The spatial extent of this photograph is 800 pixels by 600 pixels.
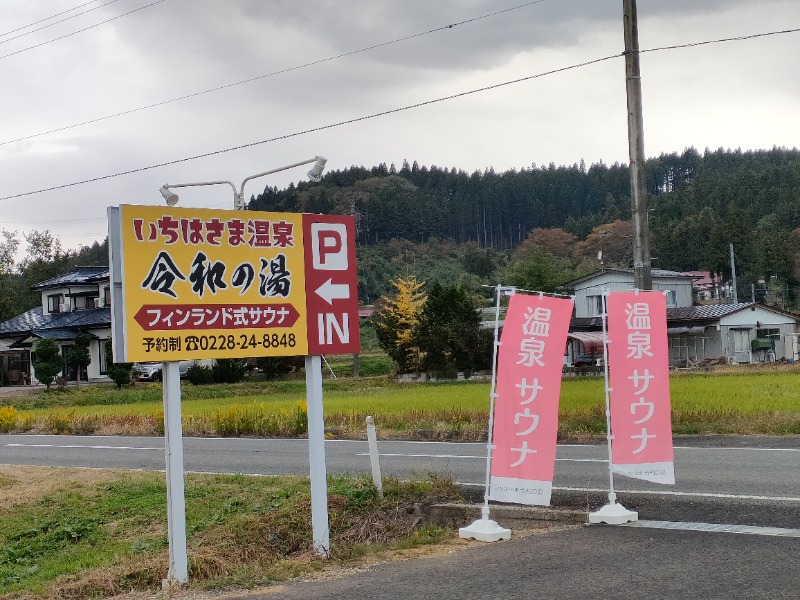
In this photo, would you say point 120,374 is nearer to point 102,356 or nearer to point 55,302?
point 102,356

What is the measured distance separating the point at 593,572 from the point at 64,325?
5223 centimetres

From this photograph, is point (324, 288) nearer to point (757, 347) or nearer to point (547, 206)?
point (757, 347)

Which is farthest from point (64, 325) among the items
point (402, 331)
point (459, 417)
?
point (459, 417)

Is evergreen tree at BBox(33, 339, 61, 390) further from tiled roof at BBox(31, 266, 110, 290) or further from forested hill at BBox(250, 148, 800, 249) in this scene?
forested hill at BBox(250, 148, 800, 249)

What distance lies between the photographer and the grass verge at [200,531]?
27.6ft

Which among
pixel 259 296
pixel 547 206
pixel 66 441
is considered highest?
pixel 547 206

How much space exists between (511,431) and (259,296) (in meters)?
2.56

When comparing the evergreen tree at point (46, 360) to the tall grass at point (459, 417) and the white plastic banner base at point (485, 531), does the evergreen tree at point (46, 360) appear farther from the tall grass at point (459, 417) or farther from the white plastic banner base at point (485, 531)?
the white plastic banner base at point (485, 531)

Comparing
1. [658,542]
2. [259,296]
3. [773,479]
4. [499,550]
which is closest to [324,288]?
[259,296]

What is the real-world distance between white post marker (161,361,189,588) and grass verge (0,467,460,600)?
0.32 m

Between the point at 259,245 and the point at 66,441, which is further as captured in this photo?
the point at 66,441

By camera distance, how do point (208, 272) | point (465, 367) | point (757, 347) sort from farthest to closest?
point (757, 347) < point (465, 367) < point (208, 272)

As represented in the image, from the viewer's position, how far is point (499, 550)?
792cm

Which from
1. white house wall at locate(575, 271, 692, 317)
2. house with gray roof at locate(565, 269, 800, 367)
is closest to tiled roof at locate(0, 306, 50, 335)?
house with gray roof at locate(565, 269, 800, 367)
